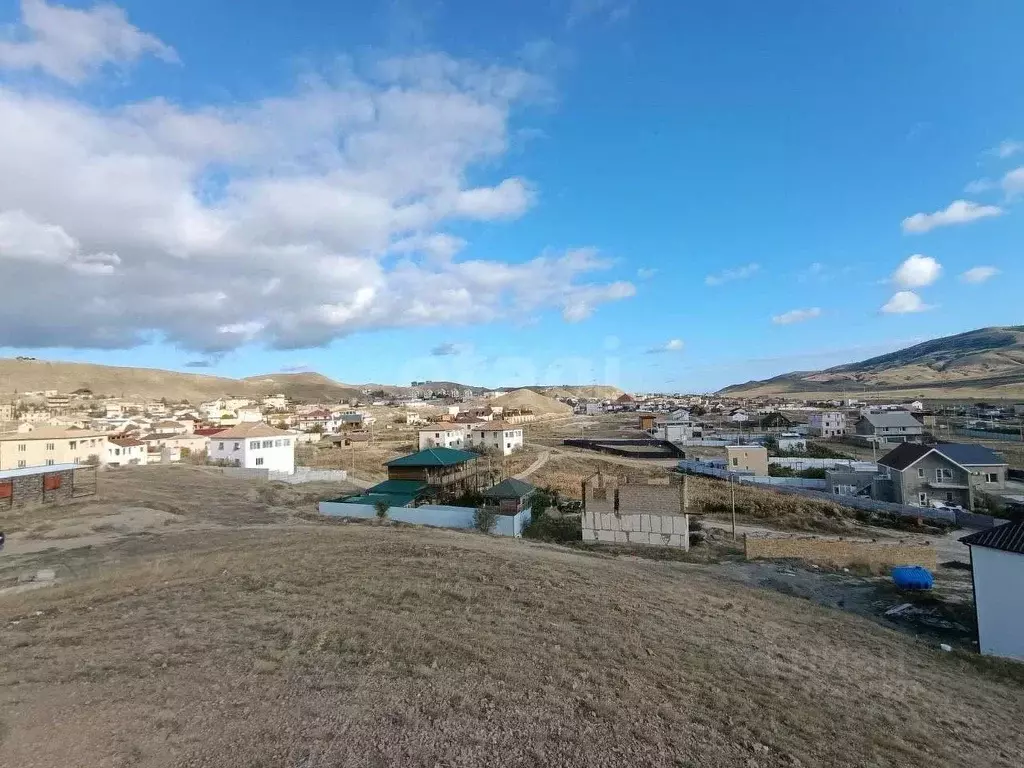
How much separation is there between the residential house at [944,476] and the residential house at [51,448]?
200 ft

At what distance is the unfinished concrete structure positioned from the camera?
25.8m

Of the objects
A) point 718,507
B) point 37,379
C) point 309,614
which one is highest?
point 37,379

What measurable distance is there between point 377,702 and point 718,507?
33.9m

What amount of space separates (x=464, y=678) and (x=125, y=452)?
5311 centimetres

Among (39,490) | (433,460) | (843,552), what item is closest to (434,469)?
(433,460)

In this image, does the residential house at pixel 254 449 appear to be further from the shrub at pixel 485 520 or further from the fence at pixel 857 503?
the fence at pixel 857 503

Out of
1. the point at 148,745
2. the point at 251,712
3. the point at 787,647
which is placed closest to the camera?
the point at 148,745

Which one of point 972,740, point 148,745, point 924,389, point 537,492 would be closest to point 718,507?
point 537,492

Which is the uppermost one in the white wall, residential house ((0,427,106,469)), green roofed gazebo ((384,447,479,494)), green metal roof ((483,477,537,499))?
residential house ((0,427,106,469))

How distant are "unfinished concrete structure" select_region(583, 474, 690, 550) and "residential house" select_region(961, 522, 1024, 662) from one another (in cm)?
1216

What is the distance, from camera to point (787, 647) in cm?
1190

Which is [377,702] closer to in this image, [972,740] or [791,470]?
[972,740]

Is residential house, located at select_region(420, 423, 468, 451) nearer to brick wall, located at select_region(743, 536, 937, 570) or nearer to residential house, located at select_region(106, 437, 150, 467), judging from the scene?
residential house, located at select_region(106, 437, 150, 467)

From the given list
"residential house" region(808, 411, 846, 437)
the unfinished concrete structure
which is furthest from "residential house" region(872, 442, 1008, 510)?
"residential house" region(808, 411, 846, 437)
